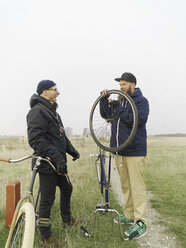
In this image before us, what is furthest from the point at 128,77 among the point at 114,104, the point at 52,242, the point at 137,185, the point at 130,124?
the point at 52,242

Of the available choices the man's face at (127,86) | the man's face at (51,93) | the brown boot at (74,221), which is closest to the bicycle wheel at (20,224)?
the brown boot at (74,221)

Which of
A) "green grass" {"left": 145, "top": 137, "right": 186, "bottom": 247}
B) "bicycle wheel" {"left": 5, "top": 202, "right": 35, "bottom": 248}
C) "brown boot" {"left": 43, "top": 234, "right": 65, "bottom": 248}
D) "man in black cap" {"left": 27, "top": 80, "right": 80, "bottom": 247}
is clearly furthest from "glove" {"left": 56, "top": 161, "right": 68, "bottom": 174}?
"green grass" {"left": 145, "top": 137, "right": 186, "bottom": 247}

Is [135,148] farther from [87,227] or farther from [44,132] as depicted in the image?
[87,227]

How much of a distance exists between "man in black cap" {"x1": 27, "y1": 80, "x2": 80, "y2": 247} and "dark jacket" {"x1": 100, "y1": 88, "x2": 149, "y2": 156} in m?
0.96

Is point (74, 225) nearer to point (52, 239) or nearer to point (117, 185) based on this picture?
point (52, 239)

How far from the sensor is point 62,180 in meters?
3.36

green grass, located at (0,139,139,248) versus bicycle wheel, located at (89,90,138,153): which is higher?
bicycle wheel, located at (89,90,138,153)

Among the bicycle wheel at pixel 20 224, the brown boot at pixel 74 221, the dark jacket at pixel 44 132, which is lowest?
the brown boot at pixel 74 221

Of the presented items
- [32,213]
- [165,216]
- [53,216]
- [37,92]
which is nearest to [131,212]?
[165,216]

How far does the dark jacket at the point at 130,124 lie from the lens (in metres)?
3.33

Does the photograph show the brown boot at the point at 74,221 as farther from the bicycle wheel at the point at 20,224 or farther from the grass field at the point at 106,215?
the bicycle wheel at the point at 20,224

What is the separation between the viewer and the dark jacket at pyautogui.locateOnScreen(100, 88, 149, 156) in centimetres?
333

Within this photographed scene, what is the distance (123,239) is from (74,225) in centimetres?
90

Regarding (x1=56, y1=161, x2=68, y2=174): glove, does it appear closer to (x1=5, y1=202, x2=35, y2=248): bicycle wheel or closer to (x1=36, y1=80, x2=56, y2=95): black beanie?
(x1=5, y1=202, x2=35, y2=248): bicycle wheel
